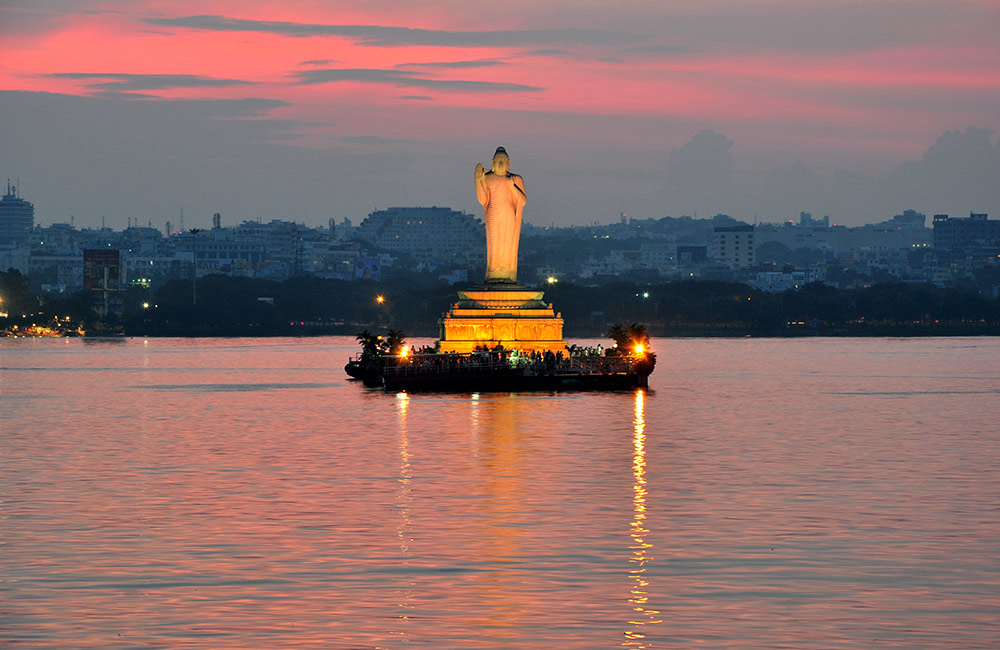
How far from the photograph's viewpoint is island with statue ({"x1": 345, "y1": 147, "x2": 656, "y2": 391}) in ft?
217

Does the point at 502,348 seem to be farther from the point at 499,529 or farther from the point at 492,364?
the point at 499,529

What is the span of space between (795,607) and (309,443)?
82.7 feet

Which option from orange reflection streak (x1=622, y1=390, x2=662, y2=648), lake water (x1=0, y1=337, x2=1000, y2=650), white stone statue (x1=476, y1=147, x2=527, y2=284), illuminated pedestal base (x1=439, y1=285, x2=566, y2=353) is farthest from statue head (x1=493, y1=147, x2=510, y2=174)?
orange reflection streak (x1=622, y1=390, x2=662, y2=648)

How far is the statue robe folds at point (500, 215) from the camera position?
246ft

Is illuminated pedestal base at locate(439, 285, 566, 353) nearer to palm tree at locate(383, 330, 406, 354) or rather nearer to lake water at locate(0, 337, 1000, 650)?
palm tree at locate(383, 330, 406, 354)

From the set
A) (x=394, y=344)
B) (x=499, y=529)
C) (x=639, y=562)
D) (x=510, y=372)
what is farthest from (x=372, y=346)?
(x=639, y=562)

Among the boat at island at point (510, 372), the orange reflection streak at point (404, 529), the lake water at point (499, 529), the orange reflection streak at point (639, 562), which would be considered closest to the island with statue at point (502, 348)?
the boat at island at point (510, 372)

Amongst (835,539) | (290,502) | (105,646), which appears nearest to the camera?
(105,646)

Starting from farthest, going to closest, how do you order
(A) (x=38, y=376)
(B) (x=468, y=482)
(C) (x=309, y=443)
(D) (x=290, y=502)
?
(A) (x=38, y=376), (C) (x=309, y=443), (B) (x=468, y=482), (D) (x=290, y=502)

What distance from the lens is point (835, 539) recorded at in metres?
24.5

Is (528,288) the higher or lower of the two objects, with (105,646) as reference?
higher

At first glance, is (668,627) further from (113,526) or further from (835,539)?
(113,526)

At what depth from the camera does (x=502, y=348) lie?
232 ft

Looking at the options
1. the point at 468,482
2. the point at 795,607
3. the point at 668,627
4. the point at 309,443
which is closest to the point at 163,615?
the point at 668,627
